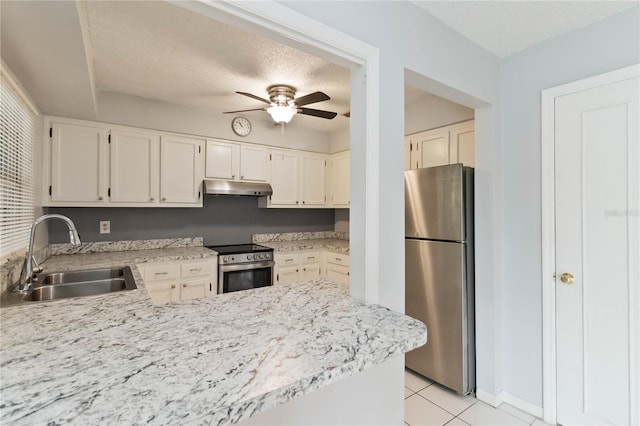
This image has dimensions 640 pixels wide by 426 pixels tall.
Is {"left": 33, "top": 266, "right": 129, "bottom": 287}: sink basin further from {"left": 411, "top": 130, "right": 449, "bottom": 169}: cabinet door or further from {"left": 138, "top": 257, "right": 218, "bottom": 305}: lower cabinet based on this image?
{"left": 411, "top": 130, "right": 449, "bottom": 169}: cabinet door

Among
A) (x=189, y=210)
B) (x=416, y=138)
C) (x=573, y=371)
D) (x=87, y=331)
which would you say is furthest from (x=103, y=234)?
(x=573, y=371)

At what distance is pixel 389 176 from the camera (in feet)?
4.83

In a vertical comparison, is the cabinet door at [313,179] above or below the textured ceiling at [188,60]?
below

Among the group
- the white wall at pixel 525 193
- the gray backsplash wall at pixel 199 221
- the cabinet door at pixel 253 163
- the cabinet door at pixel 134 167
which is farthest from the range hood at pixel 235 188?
the white wall at pixel 525 193

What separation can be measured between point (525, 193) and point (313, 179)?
8.52 feet

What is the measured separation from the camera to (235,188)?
11.3ft

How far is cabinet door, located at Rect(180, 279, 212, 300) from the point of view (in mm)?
2918

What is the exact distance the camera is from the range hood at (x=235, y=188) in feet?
10.8

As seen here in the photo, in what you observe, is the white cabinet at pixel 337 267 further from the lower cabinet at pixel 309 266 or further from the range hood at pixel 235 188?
the range hood at pixel 235 188

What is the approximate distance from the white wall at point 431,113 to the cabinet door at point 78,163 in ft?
10.1

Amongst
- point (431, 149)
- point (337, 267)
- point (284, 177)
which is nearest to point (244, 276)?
point (337, 267)

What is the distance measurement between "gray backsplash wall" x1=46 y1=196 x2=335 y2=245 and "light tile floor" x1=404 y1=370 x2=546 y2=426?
254 cm

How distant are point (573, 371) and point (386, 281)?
154 cm

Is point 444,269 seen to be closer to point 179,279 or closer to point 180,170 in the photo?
point 179,279
